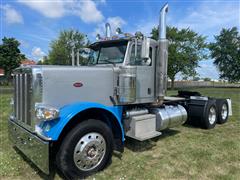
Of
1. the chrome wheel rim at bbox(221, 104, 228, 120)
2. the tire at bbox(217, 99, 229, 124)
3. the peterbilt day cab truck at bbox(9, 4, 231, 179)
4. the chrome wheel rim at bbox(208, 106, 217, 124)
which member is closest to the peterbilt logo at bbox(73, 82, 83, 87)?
the peterbilt day cab truck at bbox(9, 4, 231, 179)

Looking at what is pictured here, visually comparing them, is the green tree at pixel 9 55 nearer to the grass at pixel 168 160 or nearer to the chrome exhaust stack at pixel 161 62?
the grass at pixel 168 160

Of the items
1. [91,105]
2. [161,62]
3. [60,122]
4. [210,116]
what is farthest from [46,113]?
[210,116]

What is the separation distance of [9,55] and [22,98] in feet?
158

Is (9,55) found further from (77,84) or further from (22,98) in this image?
(77,84)

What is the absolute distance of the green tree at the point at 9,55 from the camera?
4686 cm

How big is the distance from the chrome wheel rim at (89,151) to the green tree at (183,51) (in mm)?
36854

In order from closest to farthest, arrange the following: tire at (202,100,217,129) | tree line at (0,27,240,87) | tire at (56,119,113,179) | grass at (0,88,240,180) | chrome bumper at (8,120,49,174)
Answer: chrome bumper at (8,120,49,174)
tire at (56,119,113,179)
grass at (0,88,240,180)
tire at (202,100,217,129)
tree line at (0,27,240,87)

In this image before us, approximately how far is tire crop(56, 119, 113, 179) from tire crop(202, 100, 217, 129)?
15.2 feet

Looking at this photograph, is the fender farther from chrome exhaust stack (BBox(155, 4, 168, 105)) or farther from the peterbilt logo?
chrome exhaust stack (BBox(155, 4, 168, 105))

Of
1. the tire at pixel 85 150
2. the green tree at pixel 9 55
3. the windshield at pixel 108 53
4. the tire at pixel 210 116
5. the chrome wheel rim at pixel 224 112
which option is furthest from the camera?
the green tree at pixel 9 55

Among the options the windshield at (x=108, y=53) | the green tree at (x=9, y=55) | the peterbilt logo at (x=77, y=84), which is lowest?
the peterbilt logo at (x=77, y=84)

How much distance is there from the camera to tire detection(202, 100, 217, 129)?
7926 mm

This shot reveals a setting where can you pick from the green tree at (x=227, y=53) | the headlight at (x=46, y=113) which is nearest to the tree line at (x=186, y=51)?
the green tree at (x=227, y=53)

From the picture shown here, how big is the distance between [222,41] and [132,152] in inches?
2319
